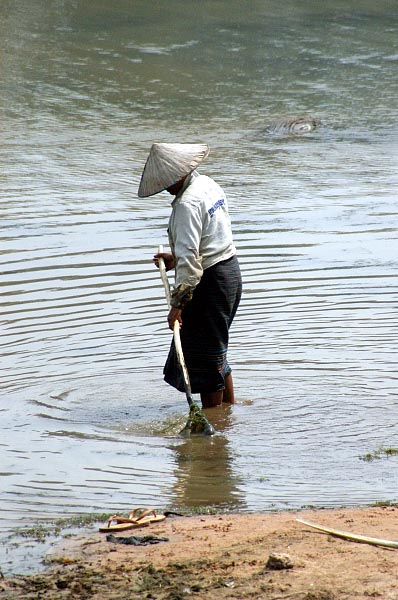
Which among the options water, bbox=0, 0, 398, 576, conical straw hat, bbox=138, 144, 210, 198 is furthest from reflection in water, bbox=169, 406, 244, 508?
conical straw hat, bbox=138, 144, 210, 198

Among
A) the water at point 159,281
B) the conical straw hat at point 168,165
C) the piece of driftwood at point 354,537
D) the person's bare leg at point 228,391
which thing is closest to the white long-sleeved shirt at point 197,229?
the conical straw hat at point 168,165

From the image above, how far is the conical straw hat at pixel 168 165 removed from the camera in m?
Result: 6.02

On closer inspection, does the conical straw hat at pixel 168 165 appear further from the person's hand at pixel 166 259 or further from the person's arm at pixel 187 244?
the person's hand at pixel 166 259

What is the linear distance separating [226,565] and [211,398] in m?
2.41

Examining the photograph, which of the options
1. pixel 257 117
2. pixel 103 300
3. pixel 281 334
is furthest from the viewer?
pixel 257 117

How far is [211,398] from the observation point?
6566mm

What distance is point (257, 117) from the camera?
15234mm

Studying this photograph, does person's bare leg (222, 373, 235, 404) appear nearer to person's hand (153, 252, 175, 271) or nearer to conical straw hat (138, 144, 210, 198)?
person's hand (153, 252, 175, 271)

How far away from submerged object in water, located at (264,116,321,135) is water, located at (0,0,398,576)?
0.75 feet

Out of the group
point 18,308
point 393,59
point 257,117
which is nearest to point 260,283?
point 18,308

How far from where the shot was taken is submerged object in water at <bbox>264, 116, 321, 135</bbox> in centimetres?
1449

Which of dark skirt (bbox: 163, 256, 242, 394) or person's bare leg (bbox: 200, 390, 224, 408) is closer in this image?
dark skirt (bbox: 163, 256, 242, 394)

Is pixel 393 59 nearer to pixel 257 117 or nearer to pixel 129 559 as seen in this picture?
pixel 257 117

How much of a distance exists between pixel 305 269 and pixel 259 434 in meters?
3.11
